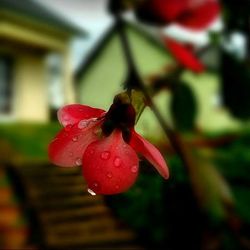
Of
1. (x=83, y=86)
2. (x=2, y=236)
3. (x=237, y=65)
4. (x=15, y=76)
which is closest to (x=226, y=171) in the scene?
(x=2, y=236)

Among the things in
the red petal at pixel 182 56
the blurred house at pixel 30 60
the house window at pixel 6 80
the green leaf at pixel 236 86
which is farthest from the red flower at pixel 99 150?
the house window at pixel 6 80

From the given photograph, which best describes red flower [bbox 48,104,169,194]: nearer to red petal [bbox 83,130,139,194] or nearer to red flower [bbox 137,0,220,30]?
red petal [bbox 83,130,139,194]

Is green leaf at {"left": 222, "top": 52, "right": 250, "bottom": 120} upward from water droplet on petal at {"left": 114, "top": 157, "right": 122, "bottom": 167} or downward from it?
upward

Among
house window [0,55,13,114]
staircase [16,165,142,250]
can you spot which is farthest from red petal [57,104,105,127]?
house window [0,55,13,114]

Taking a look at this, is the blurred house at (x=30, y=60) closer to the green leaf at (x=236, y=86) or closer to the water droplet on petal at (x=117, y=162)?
the green leaf at (x=236, y=86)

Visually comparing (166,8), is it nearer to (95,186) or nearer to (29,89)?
(95,186)

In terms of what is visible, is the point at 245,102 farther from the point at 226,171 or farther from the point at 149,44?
the point at 149,44

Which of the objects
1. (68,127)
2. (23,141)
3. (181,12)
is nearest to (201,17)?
(181,12)
